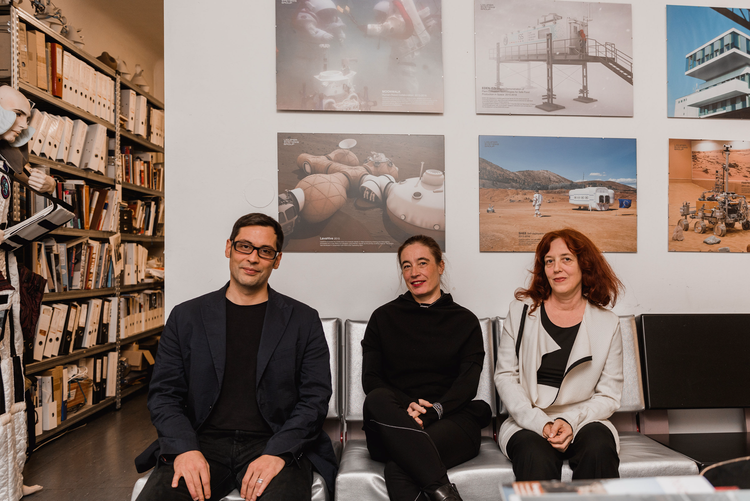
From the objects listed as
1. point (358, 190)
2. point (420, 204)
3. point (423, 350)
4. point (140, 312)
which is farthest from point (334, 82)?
point (140, 312)

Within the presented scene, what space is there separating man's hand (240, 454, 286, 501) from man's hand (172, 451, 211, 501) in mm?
112

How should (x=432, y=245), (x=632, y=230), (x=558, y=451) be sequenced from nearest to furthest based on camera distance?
(x=558, y=451) → (x=432, y=245) → (x=632, y=230)

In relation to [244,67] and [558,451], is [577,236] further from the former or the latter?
[244,67]

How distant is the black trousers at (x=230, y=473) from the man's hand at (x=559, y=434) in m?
0.87

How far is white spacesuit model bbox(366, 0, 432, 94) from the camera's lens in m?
2.32

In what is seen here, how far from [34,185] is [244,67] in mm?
1247

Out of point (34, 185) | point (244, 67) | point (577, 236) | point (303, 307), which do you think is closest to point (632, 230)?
point (577, 236)

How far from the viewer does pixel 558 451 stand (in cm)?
165

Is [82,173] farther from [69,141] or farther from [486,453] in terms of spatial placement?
[486,453]

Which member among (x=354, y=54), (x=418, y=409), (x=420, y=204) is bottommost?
(x=418, y=409)

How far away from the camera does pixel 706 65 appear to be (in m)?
2.51

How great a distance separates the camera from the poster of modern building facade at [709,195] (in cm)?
249

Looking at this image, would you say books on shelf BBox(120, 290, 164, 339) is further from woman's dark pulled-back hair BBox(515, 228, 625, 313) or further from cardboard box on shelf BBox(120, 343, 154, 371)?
woman's dark pulled-back hair BBox(515, 228, 625, 313)

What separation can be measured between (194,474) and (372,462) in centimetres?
65
